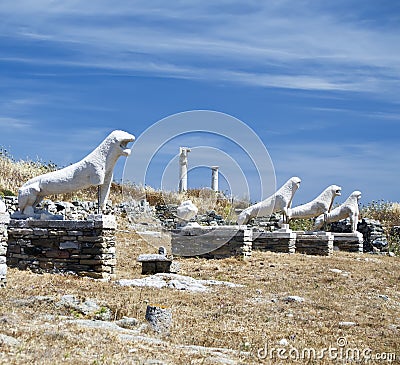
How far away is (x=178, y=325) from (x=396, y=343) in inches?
118

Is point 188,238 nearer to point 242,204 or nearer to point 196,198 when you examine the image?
point 242,204

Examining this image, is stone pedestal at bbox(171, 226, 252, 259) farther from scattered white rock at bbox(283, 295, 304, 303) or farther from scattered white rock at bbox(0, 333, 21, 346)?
scattered white rock at bbox(0, 333, 21, 346)

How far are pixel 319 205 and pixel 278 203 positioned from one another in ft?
10.5

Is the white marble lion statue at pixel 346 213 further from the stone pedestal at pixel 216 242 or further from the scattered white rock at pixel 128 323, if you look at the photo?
the scattered white rock at pixel 128 323

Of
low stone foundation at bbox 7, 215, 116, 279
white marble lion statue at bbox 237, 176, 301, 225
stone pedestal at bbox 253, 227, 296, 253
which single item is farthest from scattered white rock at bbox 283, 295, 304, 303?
white marble lion statue at bbox 237, 176, 301, 225

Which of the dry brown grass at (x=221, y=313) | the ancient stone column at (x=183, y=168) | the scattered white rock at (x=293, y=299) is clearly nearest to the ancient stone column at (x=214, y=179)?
the ancient stone column at (x=183, y=168)

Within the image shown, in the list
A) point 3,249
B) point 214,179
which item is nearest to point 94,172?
point 3,249

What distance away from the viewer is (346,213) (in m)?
25.8

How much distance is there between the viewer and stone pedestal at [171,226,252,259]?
18.5 metres

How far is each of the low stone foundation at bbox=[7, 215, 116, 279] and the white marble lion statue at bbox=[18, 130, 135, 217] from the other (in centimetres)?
55

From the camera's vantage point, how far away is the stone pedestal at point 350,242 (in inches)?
1001

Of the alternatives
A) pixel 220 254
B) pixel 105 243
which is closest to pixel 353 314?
pixel 105 243

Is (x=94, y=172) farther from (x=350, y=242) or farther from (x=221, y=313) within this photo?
(x=350, y=242)

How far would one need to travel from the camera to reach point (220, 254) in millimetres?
18672
